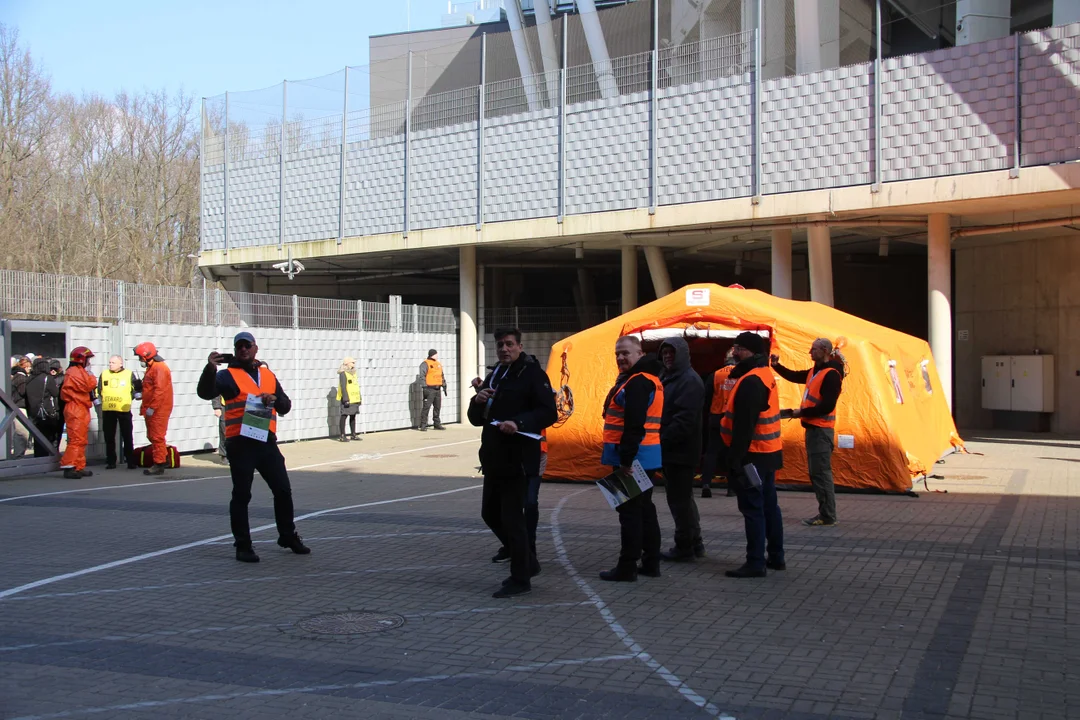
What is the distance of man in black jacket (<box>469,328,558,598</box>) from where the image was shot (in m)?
6.81

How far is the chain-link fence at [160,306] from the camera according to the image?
49.4ft

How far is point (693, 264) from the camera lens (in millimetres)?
32625

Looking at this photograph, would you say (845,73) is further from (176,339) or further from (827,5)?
(176,339)

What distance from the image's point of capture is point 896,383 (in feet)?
44.0

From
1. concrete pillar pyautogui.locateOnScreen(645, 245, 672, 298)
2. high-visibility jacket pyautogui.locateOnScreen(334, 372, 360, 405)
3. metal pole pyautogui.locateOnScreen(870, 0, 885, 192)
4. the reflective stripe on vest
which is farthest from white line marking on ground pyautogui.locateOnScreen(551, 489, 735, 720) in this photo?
concrete pillar pyautogui.locateOnScreen(645, 245, 672, 298)

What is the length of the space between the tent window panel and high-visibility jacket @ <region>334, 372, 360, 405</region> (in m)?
11.1

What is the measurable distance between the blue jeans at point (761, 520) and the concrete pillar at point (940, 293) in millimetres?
13360

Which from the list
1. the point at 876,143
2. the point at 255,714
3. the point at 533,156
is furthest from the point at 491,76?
the point at 255,714

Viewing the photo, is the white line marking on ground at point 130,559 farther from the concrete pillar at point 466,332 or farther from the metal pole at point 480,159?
the concrete pillar at point 466,332

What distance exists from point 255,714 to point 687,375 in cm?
431

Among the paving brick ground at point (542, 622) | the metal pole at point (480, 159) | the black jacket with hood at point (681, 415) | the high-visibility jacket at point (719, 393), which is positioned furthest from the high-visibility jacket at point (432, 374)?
the black jacket with hood at point (681, 415)

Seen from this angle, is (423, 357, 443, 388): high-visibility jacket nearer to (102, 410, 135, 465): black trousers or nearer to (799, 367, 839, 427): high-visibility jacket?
(102, 410, 135, 465): black trousers

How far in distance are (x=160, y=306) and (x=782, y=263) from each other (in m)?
13.3

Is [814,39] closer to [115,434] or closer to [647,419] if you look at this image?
[115,434]
